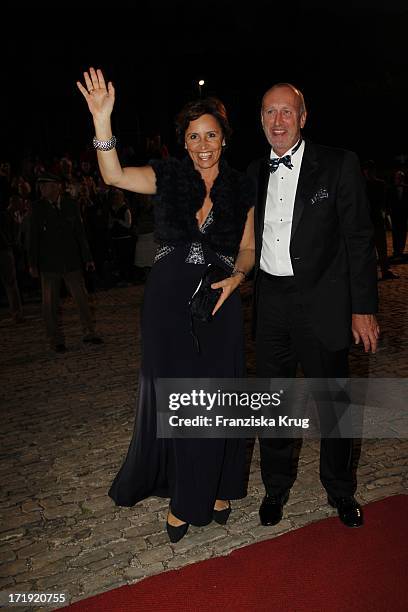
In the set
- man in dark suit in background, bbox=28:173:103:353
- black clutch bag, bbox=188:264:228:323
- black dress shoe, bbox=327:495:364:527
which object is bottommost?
black dress shoe, bbox=327:495:364:527

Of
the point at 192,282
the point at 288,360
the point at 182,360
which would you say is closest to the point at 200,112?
the point at 192,282

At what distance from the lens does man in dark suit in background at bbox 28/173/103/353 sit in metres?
7.63

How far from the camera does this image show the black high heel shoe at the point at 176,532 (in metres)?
3.43

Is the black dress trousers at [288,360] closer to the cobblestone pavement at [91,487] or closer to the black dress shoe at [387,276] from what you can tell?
the cobblestone pavement at [91,487]

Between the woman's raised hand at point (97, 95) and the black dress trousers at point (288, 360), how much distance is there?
51.0 inches

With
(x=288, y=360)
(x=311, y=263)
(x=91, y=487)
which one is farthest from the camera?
(x=91, y=487)

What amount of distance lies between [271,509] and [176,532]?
60 cm

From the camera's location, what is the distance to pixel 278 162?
3373 millimetres

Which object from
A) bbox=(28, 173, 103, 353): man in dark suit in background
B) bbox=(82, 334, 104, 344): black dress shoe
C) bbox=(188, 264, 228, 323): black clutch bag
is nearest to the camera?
bbox=(188, 264, 228, 323): black clutch bag

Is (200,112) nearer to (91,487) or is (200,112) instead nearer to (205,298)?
(205,298)

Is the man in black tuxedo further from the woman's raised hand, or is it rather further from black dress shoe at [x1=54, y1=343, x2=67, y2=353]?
black dress shoe at [x1=54, y1=343, x2=67, y2=353]

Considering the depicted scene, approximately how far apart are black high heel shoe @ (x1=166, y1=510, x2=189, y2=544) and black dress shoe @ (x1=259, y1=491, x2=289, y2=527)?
48cm

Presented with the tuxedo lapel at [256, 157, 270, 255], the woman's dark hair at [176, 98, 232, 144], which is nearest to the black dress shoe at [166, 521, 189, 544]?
the tuxedo lapel at [256, 157, 270, 255]

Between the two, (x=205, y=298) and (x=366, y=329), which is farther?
(x=366, y=329)
